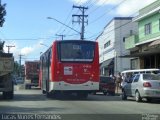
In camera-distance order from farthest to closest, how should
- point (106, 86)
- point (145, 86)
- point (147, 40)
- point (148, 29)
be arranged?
1. point (148, 29)
2. point (147, 40)
3. point (106, 86)
4. point (145, 86)

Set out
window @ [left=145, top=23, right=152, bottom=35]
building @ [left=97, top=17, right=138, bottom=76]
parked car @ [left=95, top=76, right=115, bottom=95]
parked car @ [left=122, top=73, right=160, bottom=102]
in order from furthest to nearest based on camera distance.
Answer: building @ [left=97, top=17, right=138, bottom=76], window @ [left=145, top=23, right=152, bottom=35], parked car @ [left=95, top=76, right=115, bottom=95], parked car @ [left=122, top=73, right=160, bottom=102]

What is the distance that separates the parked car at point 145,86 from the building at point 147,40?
Result: 541 inches

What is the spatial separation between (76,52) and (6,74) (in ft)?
14.6

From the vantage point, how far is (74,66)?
95.5ft

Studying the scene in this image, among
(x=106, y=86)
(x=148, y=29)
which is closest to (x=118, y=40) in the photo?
(x=148, y=29)

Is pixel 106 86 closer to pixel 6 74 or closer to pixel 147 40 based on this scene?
pixel 147 40

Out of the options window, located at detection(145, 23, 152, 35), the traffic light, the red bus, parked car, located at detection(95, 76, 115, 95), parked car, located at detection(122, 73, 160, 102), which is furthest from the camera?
window, located at detection(145, 23, 152, 35)

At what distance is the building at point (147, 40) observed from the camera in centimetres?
4538

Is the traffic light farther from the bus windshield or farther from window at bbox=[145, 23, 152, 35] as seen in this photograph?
window at bbox=[145, 23, 152, 35]

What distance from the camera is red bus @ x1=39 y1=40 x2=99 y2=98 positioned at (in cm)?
2897

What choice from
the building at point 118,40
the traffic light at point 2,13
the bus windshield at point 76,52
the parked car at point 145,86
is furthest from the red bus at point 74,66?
the building at point 118,40

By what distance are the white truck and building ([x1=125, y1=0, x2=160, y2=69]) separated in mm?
16135

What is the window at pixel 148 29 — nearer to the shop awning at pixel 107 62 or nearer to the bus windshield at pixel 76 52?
the bus windshield at pixel 76 52

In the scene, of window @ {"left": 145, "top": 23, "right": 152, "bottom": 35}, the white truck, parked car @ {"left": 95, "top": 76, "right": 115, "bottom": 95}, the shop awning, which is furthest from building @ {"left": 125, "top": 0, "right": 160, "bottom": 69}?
the white truck
